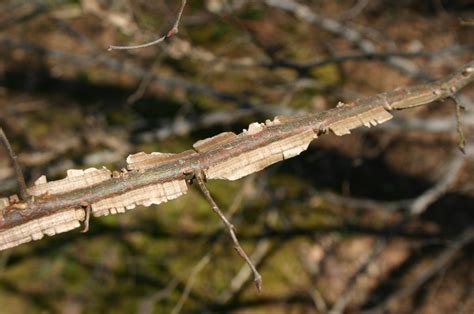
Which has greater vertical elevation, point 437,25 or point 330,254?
point 437,25

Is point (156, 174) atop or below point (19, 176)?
below

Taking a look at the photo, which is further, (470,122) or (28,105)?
(28,105)

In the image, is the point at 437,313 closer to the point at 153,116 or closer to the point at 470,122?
the point at 470,122

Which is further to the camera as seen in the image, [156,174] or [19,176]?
[156,174]

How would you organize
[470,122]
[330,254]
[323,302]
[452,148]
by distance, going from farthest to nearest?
[452,148] → [330,254] → [323,302] → [470,122]

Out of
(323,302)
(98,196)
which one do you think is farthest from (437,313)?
(98,196)

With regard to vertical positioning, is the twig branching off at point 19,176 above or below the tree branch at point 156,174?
above

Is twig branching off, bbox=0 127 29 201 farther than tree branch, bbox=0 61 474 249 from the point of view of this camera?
No

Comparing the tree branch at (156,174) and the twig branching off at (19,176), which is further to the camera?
the tree branch at (156,174)

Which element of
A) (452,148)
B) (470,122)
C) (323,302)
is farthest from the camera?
(452,148)

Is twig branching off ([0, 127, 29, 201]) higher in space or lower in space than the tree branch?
higher

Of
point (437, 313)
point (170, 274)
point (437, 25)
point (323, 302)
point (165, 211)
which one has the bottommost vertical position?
point (437, 313)
